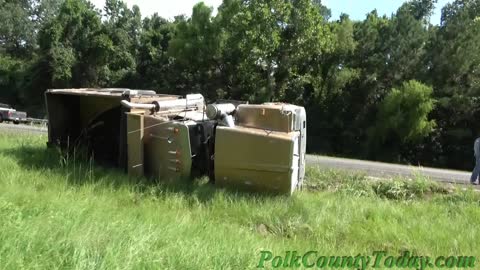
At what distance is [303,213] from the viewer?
7.32 m

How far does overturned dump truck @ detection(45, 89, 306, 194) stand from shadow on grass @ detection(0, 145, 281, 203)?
168 mm

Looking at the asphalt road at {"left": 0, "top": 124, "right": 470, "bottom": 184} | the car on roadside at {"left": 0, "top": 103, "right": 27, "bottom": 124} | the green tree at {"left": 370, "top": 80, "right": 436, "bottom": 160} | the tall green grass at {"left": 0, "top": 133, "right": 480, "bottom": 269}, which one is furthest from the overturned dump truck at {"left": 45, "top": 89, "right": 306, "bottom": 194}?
the green tree at {"left": 370, "top": 80, "right": 436, "bottom": 160}

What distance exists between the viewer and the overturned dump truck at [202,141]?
7973 mm

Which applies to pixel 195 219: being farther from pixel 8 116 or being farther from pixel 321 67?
pixel 321 67

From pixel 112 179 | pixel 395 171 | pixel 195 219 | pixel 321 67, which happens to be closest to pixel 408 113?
pixel 321 67

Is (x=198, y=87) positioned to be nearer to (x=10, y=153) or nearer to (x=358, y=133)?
(x=358, y=133)

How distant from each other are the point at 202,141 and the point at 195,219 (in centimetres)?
231

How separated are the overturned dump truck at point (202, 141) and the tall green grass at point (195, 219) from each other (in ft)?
0.95

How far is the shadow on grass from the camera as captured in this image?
7949 millimetres

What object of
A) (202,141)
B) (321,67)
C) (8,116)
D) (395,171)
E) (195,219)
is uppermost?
(321,67)

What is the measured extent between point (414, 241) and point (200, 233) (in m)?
2.61

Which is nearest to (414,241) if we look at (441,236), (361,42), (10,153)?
(441,236)

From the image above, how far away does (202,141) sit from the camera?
28.8 feet

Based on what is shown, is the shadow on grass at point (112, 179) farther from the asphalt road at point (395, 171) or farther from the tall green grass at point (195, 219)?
the asphalt road at point (395, 171)
